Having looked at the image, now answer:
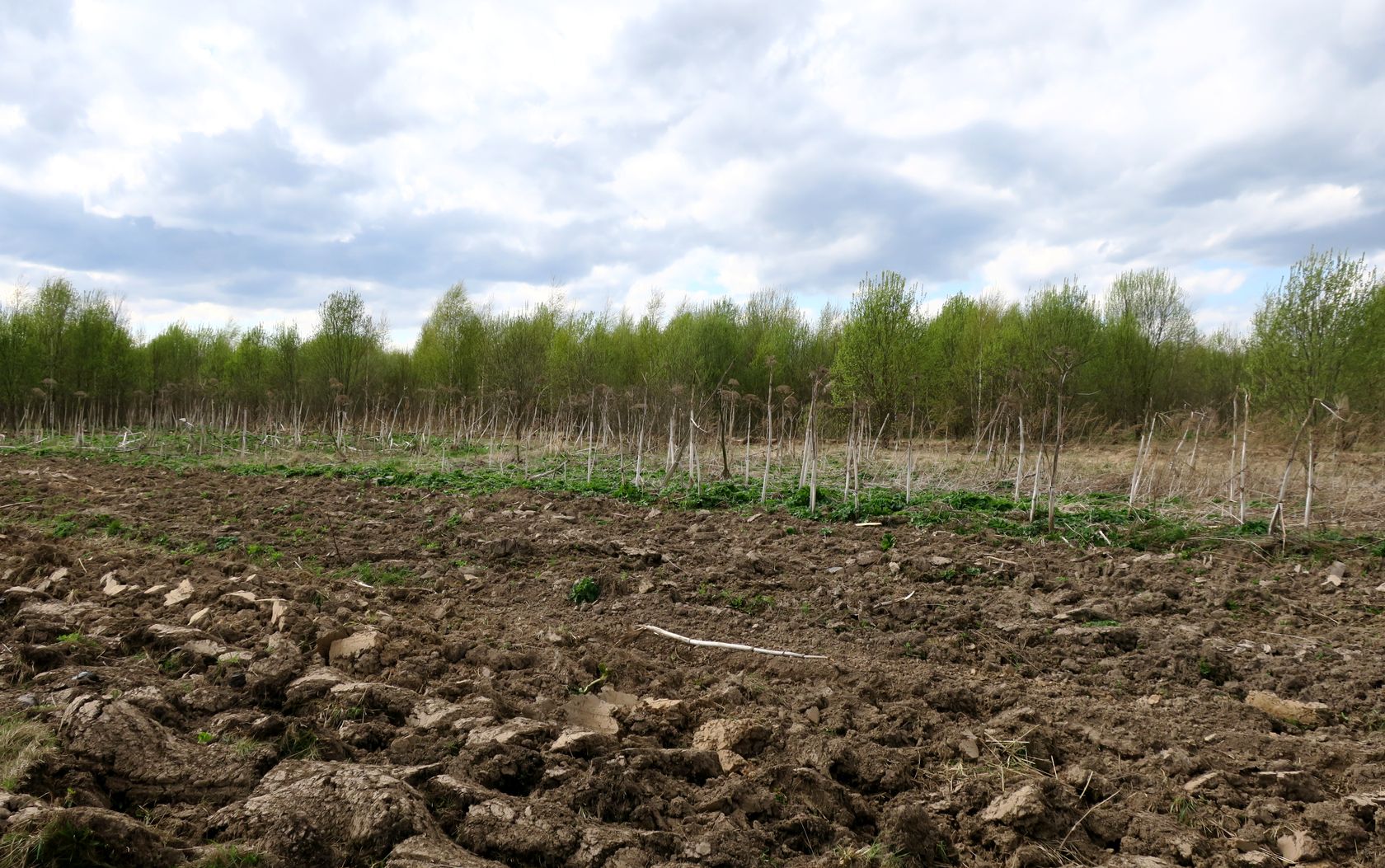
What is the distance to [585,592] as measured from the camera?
621 cm

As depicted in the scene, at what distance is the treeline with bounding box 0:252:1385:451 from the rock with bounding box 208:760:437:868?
44.9 feet

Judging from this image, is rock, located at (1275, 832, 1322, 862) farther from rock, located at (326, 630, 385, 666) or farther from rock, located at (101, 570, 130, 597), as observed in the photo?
rock, located at (101, 570, 130, 597)

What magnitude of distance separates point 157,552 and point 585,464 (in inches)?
Answer: 337

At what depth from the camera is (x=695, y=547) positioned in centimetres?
768

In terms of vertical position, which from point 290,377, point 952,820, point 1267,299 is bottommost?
point 952,820

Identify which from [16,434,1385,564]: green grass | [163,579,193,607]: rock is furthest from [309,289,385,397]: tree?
[163,579,193,607]: rock

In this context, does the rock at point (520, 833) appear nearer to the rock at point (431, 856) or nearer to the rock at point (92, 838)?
the rock at point (431, 856)

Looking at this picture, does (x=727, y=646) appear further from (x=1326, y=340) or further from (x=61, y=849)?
(x=1326, y=340)

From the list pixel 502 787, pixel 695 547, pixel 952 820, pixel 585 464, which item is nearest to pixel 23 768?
pixel 502 787

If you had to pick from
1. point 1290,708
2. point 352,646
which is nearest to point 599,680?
point 352,646

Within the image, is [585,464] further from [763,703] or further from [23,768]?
[23,768]

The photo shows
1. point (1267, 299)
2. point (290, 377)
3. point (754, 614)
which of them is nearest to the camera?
point (754, 614)

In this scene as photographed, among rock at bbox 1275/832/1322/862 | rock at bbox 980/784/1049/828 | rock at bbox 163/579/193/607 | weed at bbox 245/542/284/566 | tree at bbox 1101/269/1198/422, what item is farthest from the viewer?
tree at bbox 1101/269/1198/422

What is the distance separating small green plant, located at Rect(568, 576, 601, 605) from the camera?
20.2 ft
